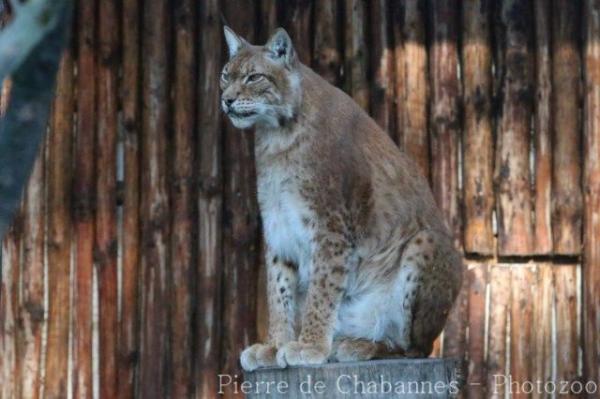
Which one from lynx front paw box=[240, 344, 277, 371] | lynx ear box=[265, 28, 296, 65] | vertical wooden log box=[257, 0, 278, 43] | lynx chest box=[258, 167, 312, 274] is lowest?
lynx front paw box=[240, 344, 277, 371]

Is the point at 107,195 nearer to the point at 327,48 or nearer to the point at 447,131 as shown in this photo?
the point at 327,48

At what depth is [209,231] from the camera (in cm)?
961

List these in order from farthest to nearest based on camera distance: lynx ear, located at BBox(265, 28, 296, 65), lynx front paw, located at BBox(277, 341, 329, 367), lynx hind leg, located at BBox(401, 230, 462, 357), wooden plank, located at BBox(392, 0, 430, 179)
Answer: wooden plank, located at BBox(392, 0, 430, 179) → lynx ear, located at BBox(265, 28, 296, 65) → lynx hind leg, located at BBox(401, 230, 462, 357) → lynx front paw, located at BBox(277, 341, 329, 367)

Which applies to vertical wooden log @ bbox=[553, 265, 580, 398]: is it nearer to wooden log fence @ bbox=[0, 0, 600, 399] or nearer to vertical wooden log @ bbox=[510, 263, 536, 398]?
wooden log fence @ bbox=[0, 0, 600, 399]

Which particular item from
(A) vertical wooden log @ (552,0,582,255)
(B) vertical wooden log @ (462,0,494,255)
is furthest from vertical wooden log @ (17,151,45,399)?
(A) vertical wooden log @ (552,0,582,255)

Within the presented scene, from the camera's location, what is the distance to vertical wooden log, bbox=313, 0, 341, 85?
9.65 meters

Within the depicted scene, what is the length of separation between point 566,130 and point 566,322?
113 cm

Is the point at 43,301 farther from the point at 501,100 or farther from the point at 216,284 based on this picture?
the point at 501,100

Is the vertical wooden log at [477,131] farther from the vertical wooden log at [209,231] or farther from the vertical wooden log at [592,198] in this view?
the vertical wooden log at [209,231]

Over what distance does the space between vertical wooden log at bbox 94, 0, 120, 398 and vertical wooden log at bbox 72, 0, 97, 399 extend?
0.04m

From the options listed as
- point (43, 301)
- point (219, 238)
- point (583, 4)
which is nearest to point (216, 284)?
point (219, 238)

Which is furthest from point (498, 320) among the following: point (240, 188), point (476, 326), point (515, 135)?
point (240, 188)

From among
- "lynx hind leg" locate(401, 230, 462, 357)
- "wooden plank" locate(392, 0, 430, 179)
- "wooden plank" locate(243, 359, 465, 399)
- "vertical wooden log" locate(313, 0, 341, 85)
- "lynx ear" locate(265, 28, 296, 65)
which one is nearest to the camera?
"wooden plank" locate(243, 359, 465, 399)

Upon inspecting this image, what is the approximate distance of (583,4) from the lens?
9.62 m
